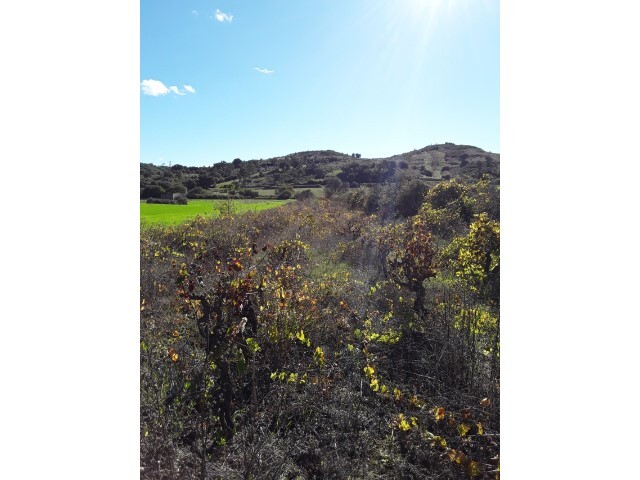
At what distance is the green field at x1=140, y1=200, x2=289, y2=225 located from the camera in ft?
12.0

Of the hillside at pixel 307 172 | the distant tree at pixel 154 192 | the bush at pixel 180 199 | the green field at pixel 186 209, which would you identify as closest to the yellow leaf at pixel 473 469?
the hillside at pixel 307 172

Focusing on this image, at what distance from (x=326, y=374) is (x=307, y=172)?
15.5ft

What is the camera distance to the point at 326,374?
212 centimetres

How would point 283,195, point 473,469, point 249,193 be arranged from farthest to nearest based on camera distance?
point 283,195, point 249,193, point 473,469

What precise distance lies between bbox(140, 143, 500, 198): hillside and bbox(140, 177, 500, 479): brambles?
0.91 m

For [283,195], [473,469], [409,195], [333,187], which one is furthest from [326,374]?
[333,187]

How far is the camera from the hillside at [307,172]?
347cm

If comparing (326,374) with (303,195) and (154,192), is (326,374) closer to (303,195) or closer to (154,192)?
(154,192)

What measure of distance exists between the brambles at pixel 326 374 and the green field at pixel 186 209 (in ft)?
2.52

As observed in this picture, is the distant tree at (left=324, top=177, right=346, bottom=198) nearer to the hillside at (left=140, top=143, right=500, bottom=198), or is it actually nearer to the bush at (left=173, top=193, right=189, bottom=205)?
the hillside at (left=140, top=143, right=500, bottom=198)

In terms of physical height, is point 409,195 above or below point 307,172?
below

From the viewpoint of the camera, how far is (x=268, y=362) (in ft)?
7.11

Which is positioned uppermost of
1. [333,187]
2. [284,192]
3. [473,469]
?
[333,187]
